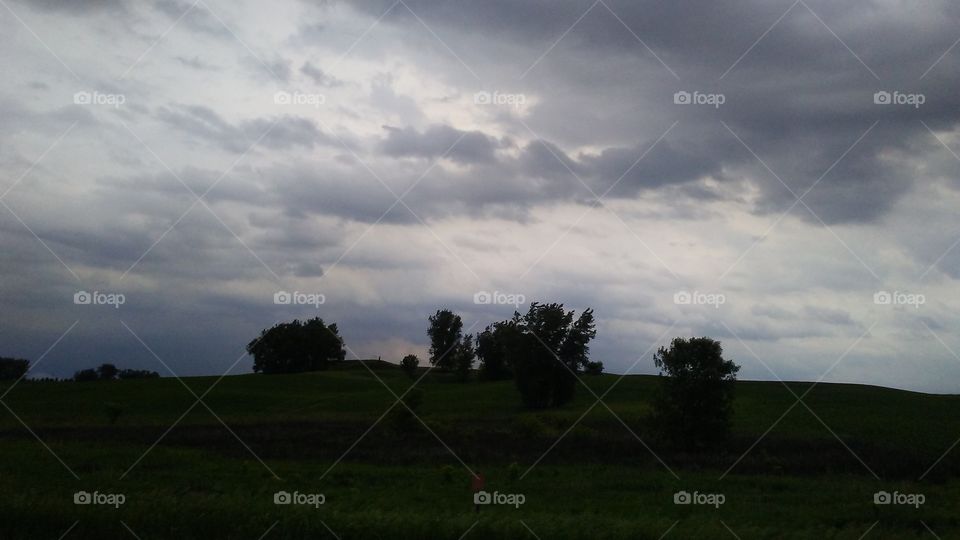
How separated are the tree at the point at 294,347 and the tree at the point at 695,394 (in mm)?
71502

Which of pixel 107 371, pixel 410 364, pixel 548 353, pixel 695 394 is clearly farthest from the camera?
pixel 107 371

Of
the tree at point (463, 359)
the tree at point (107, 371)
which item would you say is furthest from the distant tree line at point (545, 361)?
the tree at point (107, 371)

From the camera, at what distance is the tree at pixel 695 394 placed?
1335 inches

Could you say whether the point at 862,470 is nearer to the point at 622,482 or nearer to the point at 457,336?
the point at 622,482

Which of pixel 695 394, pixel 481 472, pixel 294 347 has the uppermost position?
pixel 294 347

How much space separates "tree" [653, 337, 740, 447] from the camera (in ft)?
111

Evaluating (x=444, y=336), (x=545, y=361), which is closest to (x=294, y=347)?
(x=444, y=336)

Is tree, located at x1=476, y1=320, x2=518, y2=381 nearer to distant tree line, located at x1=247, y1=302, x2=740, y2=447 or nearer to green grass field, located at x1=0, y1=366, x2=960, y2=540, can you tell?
distant tree line, located at x1=247, y1=302, x2=740, y2=447

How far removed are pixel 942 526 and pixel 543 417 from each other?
3020 cm

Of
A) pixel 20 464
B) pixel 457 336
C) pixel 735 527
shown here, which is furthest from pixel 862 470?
pixel 457 336

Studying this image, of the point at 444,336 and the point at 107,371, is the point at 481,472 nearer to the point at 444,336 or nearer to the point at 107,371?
the point at 444,336

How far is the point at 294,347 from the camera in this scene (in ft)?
340

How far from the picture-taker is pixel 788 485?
23.2 m

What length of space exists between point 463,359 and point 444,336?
775cm
